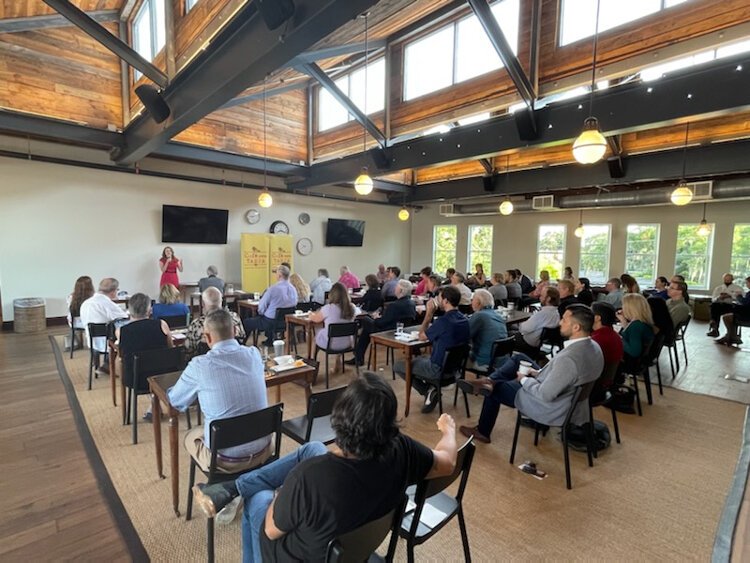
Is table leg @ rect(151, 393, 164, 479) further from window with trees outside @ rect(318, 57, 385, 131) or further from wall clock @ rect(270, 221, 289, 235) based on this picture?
wall clock @ rect(270, 221, 289, 235)

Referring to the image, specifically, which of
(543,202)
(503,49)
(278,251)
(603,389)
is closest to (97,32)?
(503,49)

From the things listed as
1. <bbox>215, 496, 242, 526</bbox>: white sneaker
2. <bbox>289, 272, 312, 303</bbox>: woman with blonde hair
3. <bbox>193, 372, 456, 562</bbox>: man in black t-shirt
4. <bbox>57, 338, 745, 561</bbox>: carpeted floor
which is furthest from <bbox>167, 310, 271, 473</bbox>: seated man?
<bbox>289, 272, 312, 303</bbox>: woman with blonde hair

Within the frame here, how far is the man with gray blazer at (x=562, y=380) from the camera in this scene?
2611 mm

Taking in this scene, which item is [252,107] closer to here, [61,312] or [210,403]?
[61,312]

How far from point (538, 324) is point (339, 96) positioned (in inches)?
166

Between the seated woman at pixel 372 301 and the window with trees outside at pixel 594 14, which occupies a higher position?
the window with trees outside at pixel 594 14

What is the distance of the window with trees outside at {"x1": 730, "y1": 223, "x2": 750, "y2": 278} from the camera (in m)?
8.81

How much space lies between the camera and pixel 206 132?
7.18 metres

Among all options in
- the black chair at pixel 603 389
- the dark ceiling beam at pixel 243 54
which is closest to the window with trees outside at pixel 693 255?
the black chair at pixel 603 389

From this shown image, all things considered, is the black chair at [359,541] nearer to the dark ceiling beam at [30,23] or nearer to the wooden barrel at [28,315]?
the dark ceiling beam at [30,23]

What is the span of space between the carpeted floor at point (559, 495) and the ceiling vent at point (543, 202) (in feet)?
21.7

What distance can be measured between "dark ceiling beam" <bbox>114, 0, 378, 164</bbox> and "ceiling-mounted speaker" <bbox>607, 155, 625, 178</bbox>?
→ 242 inches

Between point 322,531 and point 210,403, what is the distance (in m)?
1.12

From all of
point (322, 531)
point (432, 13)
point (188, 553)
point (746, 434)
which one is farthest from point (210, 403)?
point (432, 13)
